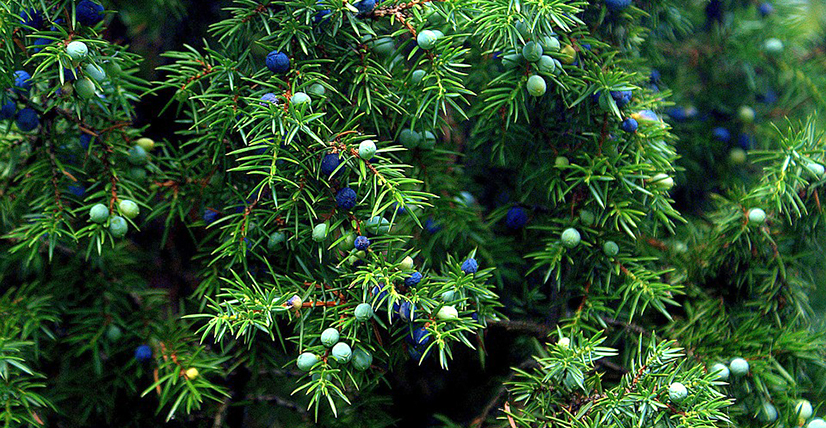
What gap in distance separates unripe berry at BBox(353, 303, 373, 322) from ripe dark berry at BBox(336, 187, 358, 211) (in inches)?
3.7

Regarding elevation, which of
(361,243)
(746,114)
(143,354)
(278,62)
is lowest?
(143,354)

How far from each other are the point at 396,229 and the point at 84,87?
0.37 m

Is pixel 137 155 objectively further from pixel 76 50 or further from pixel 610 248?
pixel 610 248

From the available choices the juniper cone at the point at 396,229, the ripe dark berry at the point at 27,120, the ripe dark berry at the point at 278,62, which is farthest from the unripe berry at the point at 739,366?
the ripe dark berry at the point at 27,120

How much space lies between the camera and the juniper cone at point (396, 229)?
635 millimetres

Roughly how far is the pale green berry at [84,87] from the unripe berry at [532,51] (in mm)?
440

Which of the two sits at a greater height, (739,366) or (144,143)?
(144,143)

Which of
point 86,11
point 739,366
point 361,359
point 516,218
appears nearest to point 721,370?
point 739,366

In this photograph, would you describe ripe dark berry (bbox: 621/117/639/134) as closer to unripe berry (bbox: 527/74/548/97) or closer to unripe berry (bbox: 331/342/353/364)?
unripe berry (bbox: 527/74/548/97)

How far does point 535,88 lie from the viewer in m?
0.66

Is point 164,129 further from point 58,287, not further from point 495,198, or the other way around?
point 495,198

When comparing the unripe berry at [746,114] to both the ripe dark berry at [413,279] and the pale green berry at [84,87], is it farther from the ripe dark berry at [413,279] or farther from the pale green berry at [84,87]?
the pale green berry at [84,87]

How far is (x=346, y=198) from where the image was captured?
0.62 m

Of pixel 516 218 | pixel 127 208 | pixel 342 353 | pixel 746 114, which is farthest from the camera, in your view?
pixel 746 114
